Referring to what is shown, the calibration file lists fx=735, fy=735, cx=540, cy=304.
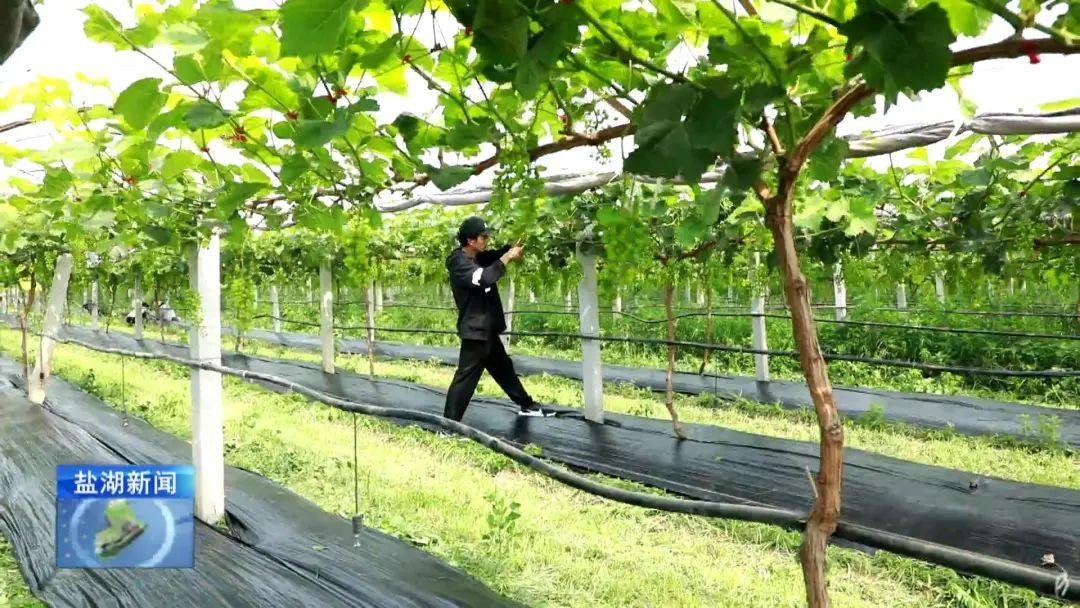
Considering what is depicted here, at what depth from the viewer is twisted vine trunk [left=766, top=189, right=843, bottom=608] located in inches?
44.4

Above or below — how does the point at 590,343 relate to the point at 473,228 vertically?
below

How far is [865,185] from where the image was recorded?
3.50 m

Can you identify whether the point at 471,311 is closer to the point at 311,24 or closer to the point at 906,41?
the point at 311,24

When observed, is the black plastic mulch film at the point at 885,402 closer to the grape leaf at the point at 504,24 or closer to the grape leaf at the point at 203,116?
the grape leaf at the point at 203,116

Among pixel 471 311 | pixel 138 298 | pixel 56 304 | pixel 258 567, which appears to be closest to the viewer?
pixel 258 567

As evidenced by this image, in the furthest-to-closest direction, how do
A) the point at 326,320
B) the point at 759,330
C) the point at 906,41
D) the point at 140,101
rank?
the point at 326,320 → the point at 759,330 → the point at 140,101 → the point at 906,41

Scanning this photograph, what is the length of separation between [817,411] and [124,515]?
2.18 metres

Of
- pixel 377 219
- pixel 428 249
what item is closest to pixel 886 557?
pixel 377 219

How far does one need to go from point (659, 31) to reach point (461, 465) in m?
3.94

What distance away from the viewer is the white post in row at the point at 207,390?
136 inches

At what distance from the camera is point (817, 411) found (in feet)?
3.79

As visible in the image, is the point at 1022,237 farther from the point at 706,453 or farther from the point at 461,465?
the point at 461,465

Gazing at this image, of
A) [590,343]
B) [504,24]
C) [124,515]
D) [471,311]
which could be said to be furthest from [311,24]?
[590,343]

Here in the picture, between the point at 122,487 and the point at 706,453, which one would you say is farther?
the point at 706,453
